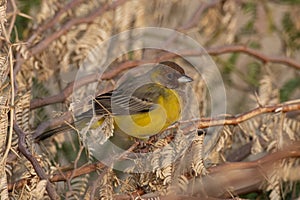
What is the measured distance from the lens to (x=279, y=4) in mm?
6312

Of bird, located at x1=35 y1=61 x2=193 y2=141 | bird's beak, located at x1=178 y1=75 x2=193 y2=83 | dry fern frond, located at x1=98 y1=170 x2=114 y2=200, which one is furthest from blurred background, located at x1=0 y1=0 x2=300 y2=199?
bird's beak, located at x1=178 y1=75 x2=193 y2=83

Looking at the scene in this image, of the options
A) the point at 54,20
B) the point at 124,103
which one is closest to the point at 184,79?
the point at 124,103

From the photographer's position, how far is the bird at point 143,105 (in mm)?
4359

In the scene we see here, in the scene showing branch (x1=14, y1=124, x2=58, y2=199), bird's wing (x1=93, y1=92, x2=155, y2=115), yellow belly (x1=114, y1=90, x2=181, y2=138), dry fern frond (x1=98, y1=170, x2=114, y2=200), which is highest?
bird's wing (x1=93, y1=92, x2=155, y2=115)

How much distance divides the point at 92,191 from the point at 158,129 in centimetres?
91

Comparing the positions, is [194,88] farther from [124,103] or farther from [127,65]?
[124,103]

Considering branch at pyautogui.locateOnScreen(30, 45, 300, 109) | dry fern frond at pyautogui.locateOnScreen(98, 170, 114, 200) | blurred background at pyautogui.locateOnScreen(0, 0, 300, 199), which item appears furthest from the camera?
branch at pyautogui.locateOnScreen(30, 45, 300, 109)

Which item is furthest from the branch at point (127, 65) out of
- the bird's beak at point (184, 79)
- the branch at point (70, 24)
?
the branch at point (70, 24)

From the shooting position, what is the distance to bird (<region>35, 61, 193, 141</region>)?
436cm

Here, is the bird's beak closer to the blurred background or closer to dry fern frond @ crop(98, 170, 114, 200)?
the blurred background

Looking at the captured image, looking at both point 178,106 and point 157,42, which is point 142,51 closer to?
point 157,42

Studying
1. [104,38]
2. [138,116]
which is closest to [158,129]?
[138,116]

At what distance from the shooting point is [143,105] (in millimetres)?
4566

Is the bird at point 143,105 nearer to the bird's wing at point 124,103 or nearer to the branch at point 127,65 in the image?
the bird's wing at point 124,103
